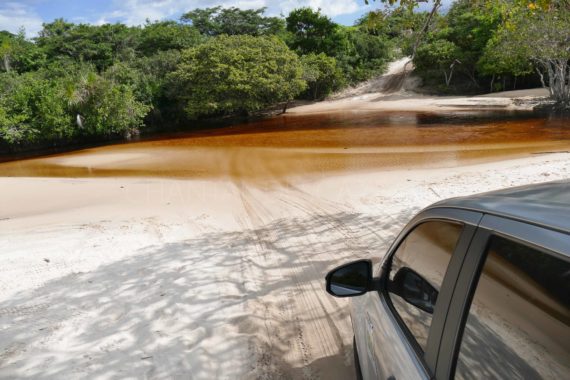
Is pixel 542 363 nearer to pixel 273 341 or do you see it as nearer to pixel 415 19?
pixel 273 341

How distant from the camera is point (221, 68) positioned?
→ 96.6 feet

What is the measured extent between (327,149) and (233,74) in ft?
48.0

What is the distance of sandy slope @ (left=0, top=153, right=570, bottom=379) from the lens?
11.5 feet

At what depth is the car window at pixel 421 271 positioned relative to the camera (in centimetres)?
156

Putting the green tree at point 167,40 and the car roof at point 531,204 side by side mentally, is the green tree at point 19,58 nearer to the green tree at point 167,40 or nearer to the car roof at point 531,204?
the green tree at point 167,40

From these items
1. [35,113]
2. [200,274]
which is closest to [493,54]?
[200,274]

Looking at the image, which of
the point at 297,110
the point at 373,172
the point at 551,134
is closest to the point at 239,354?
the point at 373,172

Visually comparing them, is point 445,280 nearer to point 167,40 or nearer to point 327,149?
point 327,149

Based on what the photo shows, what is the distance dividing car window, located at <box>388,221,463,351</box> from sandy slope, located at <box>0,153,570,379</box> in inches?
61.0

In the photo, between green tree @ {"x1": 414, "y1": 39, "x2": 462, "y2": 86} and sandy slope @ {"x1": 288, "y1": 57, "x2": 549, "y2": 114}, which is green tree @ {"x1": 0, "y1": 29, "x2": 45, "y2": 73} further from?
green tree @ {"x1": 414, "y1": 39, "x2": 462, "y2": 86}

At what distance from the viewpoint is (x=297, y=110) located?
3956cm

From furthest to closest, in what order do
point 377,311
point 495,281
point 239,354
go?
1. point 239,354
2. point 377,311
3. point 495,281

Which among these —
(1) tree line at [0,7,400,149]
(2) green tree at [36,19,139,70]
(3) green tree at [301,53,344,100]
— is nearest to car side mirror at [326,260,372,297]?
(1) tree line at [0,7,400,149]

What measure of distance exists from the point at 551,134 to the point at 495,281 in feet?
63.3
